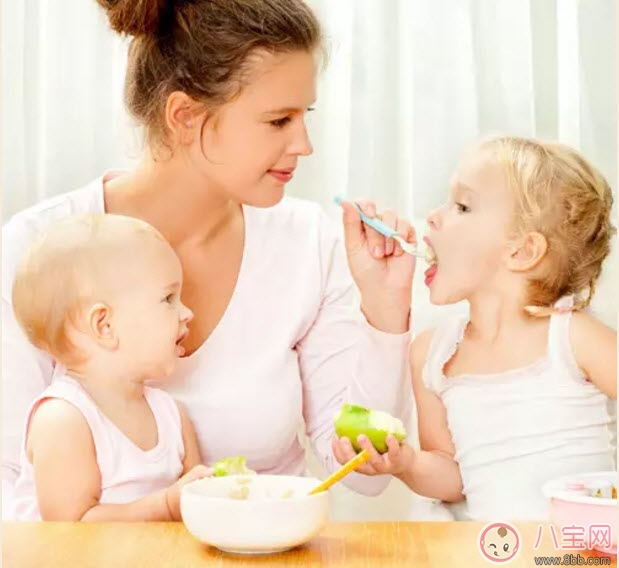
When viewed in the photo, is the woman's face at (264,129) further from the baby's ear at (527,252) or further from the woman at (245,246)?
the baby's ear at (527,252)

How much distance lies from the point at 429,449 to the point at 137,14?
676 millimetres

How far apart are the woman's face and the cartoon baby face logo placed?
533 mm

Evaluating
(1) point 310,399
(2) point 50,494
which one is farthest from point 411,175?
(2) point 50,494

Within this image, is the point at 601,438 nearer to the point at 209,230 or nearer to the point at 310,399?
the point at 310,399

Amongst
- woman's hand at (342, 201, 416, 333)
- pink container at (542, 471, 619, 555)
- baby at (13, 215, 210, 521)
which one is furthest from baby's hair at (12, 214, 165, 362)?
pink container at (542, 471, 619, 555)

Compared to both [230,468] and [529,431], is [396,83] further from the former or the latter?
[230,468]

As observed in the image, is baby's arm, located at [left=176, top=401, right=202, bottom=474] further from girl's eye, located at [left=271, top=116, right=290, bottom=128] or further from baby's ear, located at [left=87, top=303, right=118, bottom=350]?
girl's eye, located at [left=271, top=116, right=290, bottom=128]

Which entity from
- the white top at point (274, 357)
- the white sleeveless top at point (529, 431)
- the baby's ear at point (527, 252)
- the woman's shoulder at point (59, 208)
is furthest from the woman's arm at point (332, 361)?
the woman's shoulder at point (59, 208)

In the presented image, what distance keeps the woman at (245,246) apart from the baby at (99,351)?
43 millimetres

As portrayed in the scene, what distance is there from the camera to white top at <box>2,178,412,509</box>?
135 cm

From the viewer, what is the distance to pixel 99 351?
1.26 m

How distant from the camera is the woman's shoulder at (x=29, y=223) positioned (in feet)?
4.40

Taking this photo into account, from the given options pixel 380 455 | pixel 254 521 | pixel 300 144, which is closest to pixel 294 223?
pixel 300 144

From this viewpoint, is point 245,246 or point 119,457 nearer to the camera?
point 119,457
